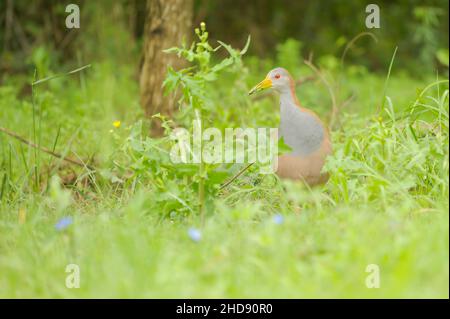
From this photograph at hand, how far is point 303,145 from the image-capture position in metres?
3.84

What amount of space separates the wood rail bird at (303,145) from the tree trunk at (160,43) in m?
1.92

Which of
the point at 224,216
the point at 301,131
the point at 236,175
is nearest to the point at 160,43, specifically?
the point at 236,175

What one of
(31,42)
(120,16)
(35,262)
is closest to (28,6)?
(31,42)

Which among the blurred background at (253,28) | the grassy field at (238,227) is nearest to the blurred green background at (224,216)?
the grassy field at (238,227)

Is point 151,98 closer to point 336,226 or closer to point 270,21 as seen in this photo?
point 336,226

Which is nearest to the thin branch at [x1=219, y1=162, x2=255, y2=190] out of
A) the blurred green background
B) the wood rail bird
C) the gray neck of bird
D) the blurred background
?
the blurred green background

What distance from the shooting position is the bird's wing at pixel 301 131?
3834mm

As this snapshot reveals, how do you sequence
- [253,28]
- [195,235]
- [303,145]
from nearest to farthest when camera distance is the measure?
[195,235]
[303,145]
[253,28]

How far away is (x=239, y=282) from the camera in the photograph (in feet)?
9.34

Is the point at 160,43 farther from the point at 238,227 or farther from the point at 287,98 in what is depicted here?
the point at 238,227

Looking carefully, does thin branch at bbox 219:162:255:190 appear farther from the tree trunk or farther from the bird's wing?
the tree trunk

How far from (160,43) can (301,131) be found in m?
2.14

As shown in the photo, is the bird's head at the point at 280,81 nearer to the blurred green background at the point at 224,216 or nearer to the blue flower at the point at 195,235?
the blurred green background at the point at 224,216

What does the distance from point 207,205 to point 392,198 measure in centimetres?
90
